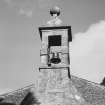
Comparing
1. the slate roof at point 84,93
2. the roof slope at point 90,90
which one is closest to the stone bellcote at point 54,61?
the slate roof at point 84,93

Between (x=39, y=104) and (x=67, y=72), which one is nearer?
(x=39, y=104)

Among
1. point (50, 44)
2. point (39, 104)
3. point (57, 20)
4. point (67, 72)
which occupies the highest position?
point (57, 20)

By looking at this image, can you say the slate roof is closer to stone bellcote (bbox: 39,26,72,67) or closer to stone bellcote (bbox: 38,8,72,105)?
stone bellcote (bbox: 38,8,72,105)

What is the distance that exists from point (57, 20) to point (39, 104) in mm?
4832

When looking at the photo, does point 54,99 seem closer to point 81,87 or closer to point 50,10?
point 81,87

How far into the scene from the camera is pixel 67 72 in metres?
16.7

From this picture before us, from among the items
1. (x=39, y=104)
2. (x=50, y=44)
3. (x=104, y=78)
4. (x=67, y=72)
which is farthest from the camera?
(x=104, y=78)

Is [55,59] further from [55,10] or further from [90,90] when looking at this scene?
[55,10]

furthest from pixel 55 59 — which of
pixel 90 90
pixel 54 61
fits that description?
pixel 90 90

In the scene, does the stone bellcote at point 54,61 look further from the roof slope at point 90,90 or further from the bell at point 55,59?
the roof slope at point 90,90

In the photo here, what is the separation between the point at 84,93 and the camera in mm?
17141

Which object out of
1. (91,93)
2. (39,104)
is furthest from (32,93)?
(91,93)

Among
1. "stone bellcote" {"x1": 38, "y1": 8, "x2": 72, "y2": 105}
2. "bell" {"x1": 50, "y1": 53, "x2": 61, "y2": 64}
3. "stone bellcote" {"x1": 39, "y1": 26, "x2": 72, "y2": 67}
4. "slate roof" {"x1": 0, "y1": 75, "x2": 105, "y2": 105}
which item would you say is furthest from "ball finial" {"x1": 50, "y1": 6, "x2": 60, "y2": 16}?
"slate roof" {"x1": 0, "y1": 75, "x2": 105, "y2": 105}

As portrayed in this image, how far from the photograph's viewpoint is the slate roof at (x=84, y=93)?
16.7 m
